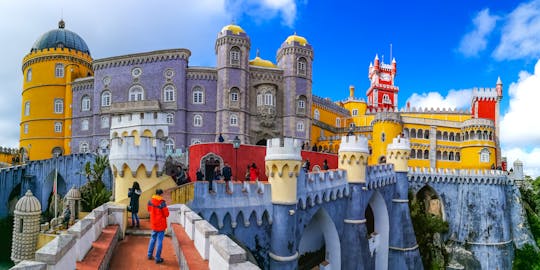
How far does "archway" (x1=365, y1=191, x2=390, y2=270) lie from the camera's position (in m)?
27.7

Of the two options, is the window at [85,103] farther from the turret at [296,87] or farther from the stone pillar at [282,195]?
the stone pillar at [282,195]

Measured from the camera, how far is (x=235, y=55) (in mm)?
35031

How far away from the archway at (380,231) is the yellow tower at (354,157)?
19.7ft

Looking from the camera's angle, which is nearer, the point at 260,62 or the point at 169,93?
the point at 169,93

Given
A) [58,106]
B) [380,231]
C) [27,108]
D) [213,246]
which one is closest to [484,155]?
[380,231]

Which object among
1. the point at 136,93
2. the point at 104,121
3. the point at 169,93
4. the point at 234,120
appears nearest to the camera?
the point at 234,120

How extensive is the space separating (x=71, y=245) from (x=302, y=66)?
33257 mm

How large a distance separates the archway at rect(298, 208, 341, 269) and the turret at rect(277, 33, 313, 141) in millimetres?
14001

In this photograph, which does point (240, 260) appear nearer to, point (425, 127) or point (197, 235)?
point (197, 235)

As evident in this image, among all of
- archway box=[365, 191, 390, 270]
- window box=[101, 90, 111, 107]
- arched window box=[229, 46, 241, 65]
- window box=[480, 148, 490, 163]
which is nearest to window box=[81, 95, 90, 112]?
window box=[101, 90, 111, 107]

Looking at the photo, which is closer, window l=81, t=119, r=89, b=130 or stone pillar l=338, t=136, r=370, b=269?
stone pillar l=338, t=136, r=370, b=269

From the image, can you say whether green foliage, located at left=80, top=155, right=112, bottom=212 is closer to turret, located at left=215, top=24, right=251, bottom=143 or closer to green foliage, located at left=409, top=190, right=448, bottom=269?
turret, located at left=215, top=24, right=251, bottom=143

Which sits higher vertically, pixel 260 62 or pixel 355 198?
pixel 260 62

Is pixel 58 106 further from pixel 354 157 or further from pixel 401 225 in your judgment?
pixel 401 225
